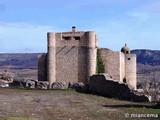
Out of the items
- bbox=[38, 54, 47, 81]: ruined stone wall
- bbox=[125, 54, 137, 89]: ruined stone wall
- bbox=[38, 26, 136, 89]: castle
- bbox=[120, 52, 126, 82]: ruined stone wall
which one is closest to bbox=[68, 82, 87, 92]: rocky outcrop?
bbox=[38, 26, 136, 89]: castle

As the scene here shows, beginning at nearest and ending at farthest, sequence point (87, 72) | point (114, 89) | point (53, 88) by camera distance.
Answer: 1. point (114, 89)
2. point (53, 88)
3. point (87, 72)

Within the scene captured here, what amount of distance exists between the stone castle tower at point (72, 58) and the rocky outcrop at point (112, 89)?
9.14m

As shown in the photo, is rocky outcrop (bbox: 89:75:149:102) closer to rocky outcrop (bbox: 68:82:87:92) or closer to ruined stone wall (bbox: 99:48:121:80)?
rocky outcrop (bbox: 68:82:87:92)

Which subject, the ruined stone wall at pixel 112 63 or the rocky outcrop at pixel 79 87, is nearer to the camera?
the rocky outcrop at pixel 79 87

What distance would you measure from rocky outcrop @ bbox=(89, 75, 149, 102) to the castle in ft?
30.1

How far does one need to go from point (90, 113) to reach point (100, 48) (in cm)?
2849

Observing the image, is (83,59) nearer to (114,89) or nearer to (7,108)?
(114,89)

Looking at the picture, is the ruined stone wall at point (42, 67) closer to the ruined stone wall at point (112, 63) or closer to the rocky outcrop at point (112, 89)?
the ruined stone wall at point (112, 63)

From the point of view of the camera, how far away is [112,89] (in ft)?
107

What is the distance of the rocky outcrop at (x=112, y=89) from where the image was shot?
2939 centimetres

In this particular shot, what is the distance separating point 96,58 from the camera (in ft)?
157

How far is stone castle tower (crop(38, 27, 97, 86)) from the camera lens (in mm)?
47250

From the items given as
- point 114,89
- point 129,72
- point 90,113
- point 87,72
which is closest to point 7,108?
point 90,113

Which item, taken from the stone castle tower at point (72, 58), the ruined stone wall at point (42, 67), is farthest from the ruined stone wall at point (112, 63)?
the ruined stone wall at point (42, 67)
